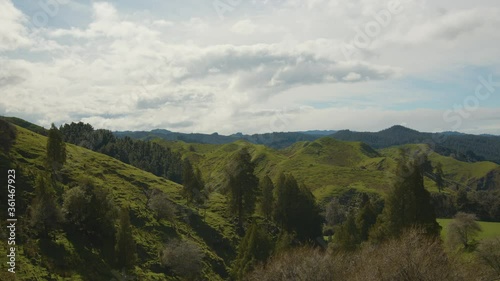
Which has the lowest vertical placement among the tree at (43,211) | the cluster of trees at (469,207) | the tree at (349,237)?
the cluster of trees at (469,207)

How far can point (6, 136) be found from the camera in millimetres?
78938

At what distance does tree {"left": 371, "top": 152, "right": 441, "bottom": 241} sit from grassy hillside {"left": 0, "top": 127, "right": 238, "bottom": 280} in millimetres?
33221

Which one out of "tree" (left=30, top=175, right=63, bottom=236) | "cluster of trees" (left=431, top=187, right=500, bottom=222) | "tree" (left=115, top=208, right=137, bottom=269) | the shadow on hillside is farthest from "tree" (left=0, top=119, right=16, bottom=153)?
"cluster of trees" (left=431, top=187, right=500, bottom=222)

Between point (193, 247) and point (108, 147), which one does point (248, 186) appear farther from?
point (108, 147)

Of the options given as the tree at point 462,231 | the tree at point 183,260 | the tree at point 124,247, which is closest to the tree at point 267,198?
the tree at point 183,260

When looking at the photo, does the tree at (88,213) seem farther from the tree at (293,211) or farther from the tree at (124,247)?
the tree at (293,211)

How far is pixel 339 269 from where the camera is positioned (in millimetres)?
38219

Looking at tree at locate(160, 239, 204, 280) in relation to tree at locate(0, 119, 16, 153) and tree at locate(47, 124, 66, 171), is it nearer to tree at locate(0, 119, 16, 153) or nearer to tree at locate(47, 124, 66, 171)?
tree at locate(47, 124, 66, 171)

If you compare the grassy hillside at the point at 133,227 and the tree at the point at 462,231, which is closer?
the grassy hillside at the point at 133,227

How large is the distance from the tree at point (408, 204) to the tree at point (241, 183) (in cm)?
3857

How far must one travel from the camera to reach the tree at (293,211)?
304ft

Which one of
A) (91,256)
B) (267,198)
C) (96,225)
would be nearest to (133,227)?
(96,225)

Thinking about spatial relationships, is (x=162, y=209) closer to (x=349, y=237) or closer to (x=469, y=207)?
(x=349, y=237)

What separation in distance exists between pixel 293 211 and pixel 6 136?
68.3 meters
